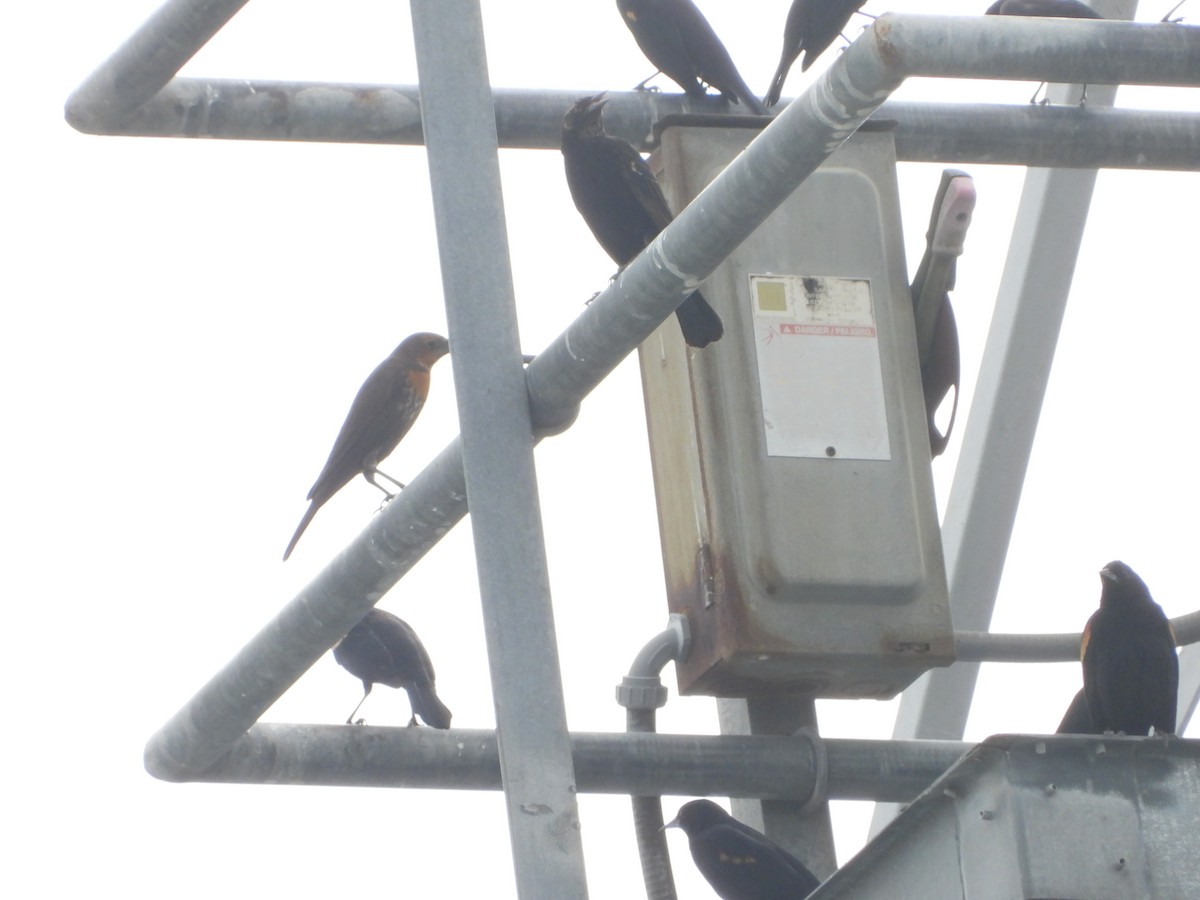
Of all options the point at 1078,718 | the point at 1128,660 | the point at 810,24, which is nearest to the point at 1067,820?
the point at 1128,660

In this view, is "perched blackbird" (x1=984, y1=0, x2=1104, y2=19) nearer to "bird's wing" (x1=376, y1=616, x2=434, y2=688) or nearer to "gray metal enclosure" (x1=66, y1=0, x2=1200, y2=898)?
"bird's wing" (x1=376, y1=616, x2=434, y2=688)

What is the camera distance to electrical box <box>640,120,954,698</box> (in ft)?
15.9

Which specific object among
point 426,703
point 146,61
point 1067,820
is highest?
point 426,703

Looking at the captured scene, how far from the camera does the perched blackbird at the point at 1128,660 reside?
19.5 feet

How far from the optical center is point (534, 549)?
3281 mm

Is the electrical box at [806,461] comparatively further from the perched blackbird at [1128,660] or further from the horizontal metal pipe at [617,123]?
the perched blackbird at [1128,660]

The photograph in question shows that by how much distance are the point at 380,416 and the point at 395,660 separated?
99cm

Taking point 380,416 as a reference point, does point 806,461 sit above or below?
below

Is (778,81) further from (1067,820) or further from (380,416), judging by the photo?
(1067,820)

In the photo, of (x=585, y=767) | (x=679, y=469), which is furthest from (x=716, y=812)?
(x=585, y=767)

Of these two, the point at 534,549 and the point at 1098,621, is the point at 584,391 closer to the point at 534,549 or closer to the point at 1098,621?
the point at 534,549

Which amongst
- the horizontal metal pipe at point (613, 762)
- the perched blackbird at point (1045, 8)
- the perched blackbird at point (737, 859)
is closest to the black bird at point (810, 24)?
the perched blackbird at point (1045, 8)

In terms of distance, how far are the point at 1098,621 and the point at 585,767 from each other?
2.54 m

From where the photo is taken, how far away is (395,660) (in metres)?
7.58
